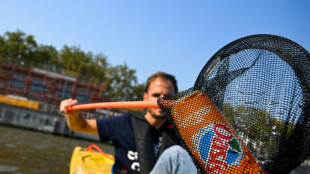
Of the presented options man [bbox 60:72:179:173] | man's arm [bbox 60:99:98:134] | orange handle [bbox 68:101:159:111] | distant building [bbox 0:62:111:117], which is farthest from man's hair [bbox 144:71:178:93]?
distant building [bbox 0:62:111:117]

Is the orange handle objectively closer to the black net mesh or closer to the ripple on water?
the black net mesh

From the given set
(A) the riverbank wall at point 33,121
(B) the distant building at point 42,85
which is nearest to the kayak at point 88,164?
(A) the riverbank wall at point 33,121

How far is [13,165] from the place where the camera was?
3.62 meters

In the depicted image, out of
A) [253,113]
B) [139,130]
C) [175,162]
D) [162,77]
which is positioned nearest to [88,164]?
[139,130]

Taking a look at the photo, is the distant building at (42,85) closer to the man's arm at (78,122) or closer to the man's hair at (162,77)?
the man's arm at (78,122)

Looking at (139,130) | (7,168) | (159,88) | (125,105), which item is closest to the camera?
(125,105)

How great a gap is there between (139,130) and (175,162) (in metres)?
0.74

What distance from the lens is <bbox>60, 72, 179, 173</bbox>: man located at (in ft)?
6.70

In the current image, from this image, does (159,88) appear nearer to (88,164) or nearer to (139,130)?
(139,130)

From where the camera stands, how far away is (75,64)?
32.9 m

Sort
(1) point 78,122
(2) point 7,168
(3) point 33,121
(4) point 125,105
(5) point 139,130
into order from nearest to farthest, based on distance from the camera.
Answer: (4) point 125,105, (5) point 139,130, (1) point 78,122, (2) point 7,168, (3) point 33,121

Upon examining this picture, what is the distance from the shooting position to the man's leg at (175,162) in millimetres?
1436

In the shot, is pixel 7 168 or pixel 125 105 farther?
pixel 7 168

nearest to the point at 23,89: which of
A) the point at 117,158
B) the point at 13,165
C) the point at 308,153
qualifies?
the point at 13,165
